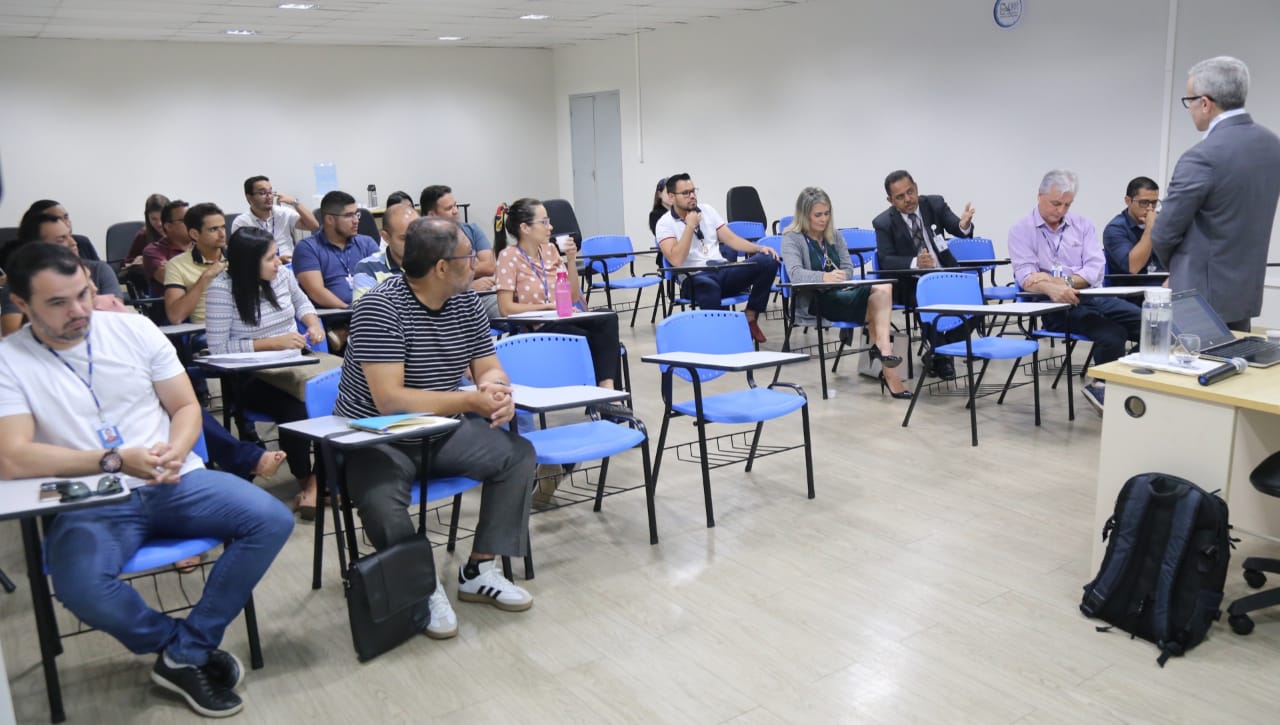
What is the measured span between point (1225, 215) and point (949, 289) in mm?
1593

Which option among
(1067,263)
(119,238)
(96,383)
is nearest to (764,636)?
(96,383)

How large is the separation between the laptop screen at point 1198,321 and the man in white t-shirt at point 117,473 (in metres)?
2.85

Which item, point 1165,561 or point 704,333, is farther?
point 704,333

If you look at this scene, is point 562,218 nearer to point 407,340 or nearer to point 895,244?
point 895,244

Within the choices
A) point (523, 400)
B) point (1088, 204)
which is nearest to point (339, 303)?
point (523, 400)

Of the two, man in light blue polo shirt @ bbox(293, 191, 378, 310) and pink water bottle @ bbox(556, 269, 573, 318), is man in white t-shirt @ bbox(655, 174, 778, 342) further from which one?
man in light blue polo shirt @ bbox(293, 191, 378, 310)

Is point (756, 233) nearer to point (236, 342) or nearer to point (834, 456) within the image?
point (834, 456)

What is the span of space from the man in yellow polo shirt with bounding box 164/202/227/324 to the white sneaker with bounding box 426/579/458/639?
2227mm

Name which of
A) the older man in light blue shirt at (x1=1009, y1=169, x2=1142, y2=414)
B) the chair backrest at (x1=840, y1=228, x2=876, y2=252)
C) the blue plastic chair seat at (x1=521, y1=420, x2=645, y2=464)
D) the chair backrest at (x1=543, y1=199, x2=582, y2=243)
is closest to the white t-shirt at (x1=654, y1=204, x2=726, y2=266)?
the chair backrest at (x1=840, y1=228, x2=876, y2=252)

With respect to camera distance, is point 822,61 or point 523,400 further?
point 822,61

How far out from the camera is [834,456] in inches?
181

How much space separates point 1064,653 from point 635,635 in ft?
4.02

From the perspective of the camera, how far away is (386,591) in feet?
8.98

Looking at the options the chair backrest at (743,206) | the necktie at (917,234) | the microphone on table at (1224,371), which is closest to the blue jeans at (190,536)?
the microphone on table at (1224,371)
